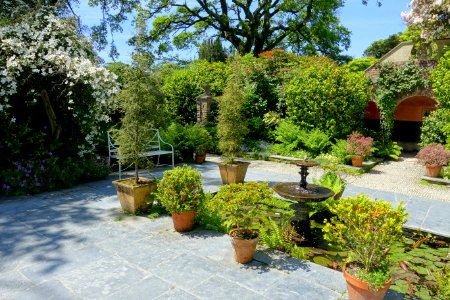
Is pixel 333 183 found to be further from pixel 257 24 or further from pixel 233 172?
pixel 257 24

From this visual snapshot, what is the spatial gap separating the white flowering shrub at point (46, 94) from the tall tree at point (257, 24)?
51.2 ft

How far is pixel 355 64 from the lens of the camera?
2462 cm

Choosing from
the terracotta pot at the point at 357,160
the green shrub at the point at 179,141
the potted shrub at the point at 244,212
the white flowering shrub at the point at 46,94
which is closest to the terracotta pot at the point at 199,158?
the green shrub at the point at 179,141

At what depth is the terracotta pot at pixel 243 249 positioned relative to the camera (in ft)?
11.6

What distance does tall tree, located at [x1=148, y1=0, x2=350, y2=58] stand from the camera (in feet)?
71.4

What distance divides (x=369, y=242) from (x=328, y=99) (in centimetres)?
936

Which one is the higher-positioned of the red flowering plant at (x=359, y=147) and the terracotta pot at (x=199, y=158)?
the red flowering plant at (x=359, y=147)

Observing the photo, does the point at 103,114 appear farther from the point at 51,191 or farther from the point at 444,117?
the point at 444,117

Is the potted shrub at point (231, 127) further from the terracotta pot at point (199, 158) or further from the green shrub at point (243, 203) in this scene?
the green shrub at point (243, 203)

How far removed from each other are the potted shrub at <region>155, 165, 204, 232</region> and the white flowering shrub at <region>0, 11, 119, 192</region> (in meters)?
2.63

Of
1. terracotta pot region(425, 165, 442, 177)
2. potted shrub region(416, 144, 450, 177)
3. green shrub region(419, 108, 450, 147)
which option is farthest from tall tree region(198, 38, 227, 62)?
terracotta pot region(425, 165, 442, 177)

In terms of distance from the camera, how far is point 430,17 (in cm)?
1025

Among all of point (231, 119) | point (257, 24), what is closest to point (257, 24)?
point (257, 24)

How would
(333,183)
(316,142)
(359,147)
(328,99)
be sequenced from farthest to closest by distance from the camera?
(328,99) → (316,142) → (359,147) → (333,183)
